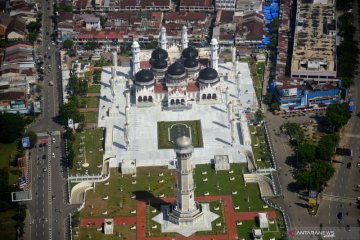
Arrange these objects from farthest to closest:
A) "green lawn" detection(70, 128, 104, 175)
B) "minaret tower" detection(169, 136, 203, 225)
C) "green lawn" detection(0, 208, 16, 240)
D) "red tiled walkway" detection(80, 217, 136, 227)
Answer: "green lawn" detection(70, 128, 104, 175)
"red tiled walkway" detection(80, 217, 136, 227)
"green lawn" detection(0, 208, 16, 240)
"minaret tower" detection(169, 136, 203, 225)

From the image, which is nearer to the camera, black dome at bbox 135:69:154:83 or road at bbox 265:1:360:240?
road at bbox 265:1:360:240

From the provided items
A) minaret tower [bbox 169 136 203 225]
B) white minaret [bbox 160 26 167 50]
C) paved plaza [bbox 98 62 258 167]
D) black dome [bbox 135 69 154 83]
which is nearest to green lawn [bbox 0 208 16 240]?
paved plaza [bbox 98 62 258 167]

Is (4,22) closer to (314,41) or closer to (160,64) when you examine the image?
(160,64)

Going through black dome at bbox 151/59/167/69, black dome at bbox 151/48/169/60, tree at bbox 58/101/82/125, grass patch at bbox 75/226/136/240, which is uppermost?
black dome at bbox 151/48/169/60

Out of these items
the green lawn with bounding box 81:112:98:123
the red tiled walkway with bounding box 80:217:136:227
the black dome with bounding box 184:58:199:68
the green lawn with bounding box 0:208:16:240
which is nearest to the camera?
the green lawn with bounding box 0:208:16:240

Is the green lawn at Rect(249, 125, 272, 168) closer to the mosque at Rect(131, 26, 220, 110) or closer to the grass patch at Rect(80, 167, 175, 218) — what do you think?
the mosque at Rect(131, 26, 220, 110)

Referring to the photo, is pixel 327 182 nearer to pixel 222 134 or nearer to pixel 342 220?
pixel 342 220

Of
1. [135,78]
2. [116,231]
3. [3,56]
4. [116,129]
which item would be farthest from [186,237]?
[3,56]

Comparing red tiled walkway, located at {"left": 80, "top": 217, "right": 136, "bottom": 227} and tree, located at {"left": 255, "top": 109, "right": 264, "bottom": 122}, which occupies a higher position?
tree, located at {"left": 255, "top": 109, "right": 264, "bottom": 122}
